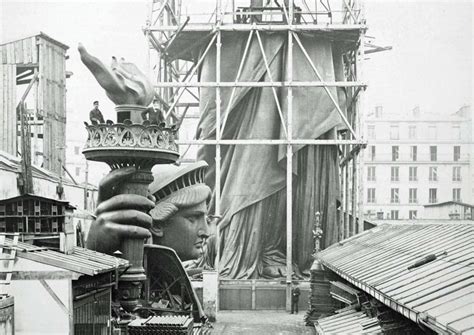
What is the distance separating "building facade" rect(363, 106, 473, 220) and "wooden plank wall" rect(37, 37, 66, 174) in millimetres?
34238

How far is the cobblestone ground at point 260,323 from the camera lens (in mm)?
26797

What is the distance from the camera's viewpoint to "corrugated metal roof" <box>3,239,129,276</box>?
12414 mm

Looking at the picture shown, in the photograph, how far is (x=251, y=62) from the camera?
1443 inches

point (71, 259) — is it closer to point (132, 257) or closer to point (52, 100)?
point (132, 257)

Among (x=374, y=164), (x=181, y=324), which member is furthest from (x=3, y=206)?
(x=374, y=164)

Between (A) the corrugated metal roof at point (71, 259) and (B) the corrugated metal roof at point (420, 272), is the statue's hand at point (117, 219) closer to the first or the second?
(A) the corrugated metal roof at point (71, 259)

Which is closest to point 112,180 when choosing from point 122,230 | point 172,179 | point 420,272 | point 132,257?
point 122,230

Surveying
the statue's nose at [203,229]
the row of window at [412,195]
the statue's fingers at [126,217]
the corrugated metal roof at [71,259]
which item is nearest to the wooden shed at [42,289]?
the corrugated metal roof at [71,259]

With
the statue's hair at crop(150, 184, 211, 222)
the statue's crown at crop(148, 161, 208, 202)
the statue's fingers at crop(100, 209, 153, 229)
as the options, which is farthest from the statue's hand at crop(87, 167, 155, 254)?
the statue's crown at crop(148, 161, 208, 202)

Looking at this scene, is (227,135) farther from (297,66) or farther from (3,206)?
(3,206)

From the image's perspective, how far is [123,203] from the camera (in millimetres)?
17781

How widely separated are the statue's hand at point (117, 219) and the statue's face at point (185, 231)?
3.18 m

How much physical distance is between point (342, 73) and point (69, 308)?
95.6ft

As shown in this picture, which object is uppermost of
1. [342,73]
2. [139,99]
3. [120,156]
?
[342,73]
